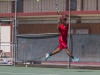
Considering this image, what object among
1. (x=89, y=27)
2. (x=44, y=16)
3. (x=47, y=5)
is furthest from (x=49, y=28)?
(x=47, y=5)

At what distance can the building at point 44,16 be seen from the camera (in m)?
22.0

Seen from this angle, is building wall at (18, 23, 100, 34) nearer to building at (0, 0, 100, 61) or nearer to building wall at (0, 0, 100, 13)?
building at (0, 0, 100, 61)

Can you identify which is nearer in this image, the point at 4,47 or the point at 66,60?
the point at 66,60

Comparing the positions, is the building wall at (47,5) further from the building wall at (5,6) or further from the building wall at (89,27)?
the building wall at (89,27)

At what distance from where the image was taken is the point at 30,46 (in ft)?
55.5

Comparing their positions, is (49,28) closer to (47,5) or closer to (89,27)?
(89,27)

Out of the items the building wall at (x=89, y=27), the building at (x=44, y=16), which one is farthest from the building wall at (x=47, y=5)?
the building wall at (x=89, y=27)

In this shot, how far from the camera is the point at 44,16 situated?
22.5 meters

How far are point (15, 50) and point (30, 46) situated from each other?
2.22 feet

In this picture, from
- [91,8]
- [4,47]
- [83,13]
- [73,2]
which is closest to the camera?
[4,47]

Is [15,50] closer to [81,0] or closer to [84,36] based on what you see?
[84,36]

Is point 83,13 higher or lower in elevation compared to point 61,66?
higher

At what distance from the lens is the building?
2198cm

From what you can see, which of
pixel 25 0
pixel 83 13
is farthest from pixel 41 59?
pixel 25 0
